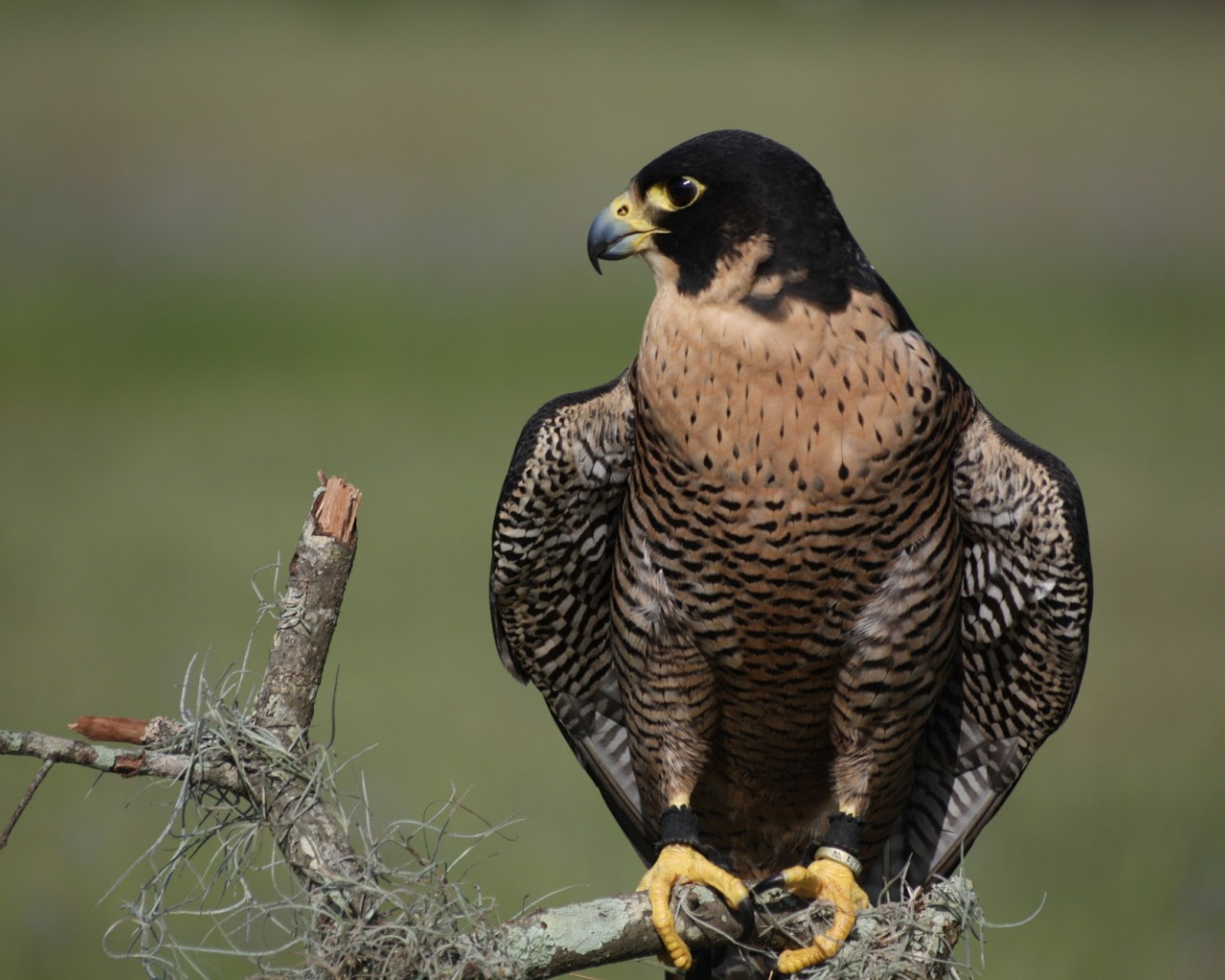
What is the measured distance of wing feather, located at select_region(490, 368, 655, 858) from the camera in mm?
3219

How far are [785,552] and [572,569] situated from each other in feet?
2.18

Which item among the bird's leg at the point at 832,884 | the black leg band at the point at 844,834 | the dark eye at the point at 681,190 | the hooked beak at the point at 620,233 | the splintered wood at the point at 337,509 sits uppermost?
the dark eye at the point at 681,190

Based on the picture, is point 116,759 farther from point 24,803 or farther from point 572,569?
point 572,569

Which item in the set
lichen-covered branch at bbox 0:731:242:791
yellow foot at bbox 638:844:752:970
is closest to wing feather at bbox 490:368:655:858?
yellow foot at bbox 638:844:752:970

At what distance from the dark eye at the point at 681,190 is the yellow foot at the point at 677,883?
53.0 inches

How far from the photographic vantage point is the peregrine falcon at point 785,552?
2891 millimetres

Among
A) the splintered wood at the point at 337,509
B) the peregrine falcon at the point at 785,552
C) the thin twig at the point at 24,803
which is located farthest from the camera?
the peregrine falcon at the point at 785,552

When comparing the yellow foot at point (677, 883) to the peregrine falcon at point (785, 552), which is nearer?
the yellow foot at point (677, 883)

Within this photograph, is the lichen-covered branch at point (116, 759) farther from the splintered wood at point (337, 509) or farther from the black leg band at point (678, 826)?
the black leg band at point (678, 826)

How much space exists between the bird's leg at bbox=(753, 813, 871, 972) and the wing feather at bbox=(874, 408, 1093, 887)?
16cm

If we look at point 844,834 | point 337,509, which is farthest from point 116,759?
point 844,834

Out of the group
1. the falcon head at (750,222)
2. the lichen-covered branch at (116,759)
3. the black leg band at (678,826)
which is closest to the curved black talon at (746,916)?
the black leg band at (678,826)

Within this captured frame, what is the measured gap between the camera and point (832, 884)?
3.08 meters

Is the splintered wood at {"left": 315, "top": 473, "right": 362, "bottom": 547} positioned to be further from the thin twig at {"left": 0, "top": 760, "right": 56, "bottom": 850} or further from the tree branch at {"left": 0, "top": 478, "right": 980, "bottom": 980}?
the thin twig at {"left": 0, "top": 760, "right": 56, "bottom": 850}
